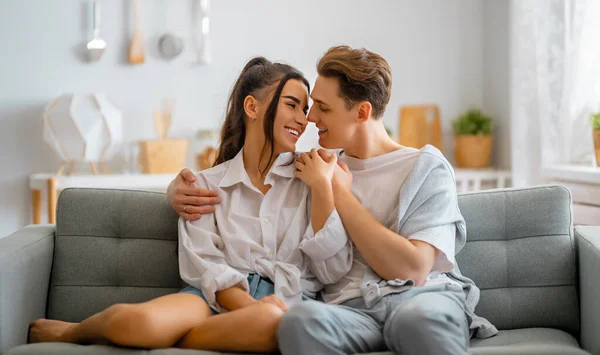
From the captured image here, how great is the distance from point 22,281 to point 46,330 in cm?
14

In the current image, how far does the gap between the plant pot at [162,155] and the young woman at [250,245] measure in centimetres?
189

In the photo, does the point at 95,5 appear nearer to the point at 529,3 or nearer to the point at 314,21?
the point at 314,21

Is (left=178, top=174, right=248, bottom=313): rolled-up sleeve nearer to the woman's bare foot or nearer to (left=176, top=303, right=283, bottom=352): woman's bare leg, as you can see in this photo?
(left=176, top=303, right=283, bottom=352): woman's bare leg

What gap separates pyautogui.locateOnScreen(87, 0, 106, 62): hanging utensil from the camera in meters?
4.13

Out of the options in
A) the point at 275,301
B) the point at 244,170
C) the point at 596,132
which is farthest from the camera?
the point at 596,132

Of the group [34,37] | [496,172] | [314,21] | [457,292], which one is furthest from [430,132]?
[457,292]

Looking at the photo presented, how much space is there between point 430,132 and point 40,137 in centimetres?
235

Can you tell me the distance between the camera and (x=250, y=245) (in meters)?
1.94

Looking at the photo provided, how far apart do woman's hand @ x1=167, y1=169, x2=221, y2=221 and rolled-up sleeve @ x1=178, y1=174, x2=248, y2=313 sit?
0.08 feet

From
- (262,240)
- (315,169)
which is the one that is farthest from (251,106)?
(262,240)

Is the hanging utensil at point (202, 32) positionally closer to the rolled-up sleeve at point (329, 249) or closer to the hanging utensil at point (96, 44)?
the hanging utensil at point (96, 44)

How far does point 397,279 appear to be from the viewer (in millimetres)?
1826

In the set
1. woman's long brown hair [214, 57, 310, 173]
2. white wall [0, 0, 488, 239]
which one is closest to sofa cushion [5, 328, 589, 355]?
woman's long brown hair [214, 57, 310, 173]

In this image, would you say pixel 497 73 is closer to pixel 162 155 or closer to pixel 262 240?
pixel 162 155
